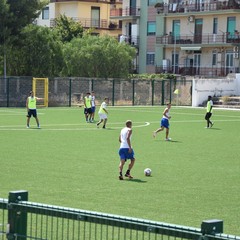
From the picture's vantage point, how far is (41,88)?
62.1m

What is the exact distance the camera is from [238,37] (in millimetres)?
75688

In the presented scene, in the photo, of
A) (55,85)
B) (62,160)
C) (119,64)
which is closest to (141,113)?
(55,85)

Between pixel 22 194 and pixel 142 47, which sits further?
pixel 142 47

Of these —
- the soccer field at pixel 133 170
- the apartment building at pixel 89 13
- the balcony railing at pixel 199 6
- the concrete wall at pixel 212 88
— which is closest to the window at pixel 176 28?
the balcony railing at pixel 199 6

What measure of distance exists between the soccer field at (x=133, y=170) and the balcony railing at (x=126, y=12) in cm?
4761

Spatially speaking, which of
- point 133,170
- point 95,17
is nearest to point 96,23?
point 95,17

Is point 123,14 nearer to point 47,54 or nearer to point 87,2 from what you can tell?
point 87,2

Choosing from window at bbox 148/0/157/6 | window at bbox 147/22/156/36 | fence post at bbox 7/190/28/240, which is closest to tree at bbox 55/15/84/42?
window at bbox 147/22/156/36

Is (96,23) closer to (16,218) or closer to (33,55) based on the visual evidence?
(33,55)

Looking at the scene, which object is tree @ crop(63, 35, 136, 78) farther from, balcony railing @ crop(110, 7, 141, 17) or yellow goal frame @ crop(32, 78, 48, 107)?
balcony railing @ crop(110, 7, 141, 17)

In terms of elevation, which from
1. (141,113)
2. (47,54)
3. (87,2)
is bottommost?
(141,113)

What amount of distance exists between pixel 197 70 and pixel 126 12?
13261 millimetres

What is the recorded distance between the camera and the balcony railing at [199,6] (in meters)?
76.4

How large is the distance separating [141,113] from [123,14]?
1464 inches
